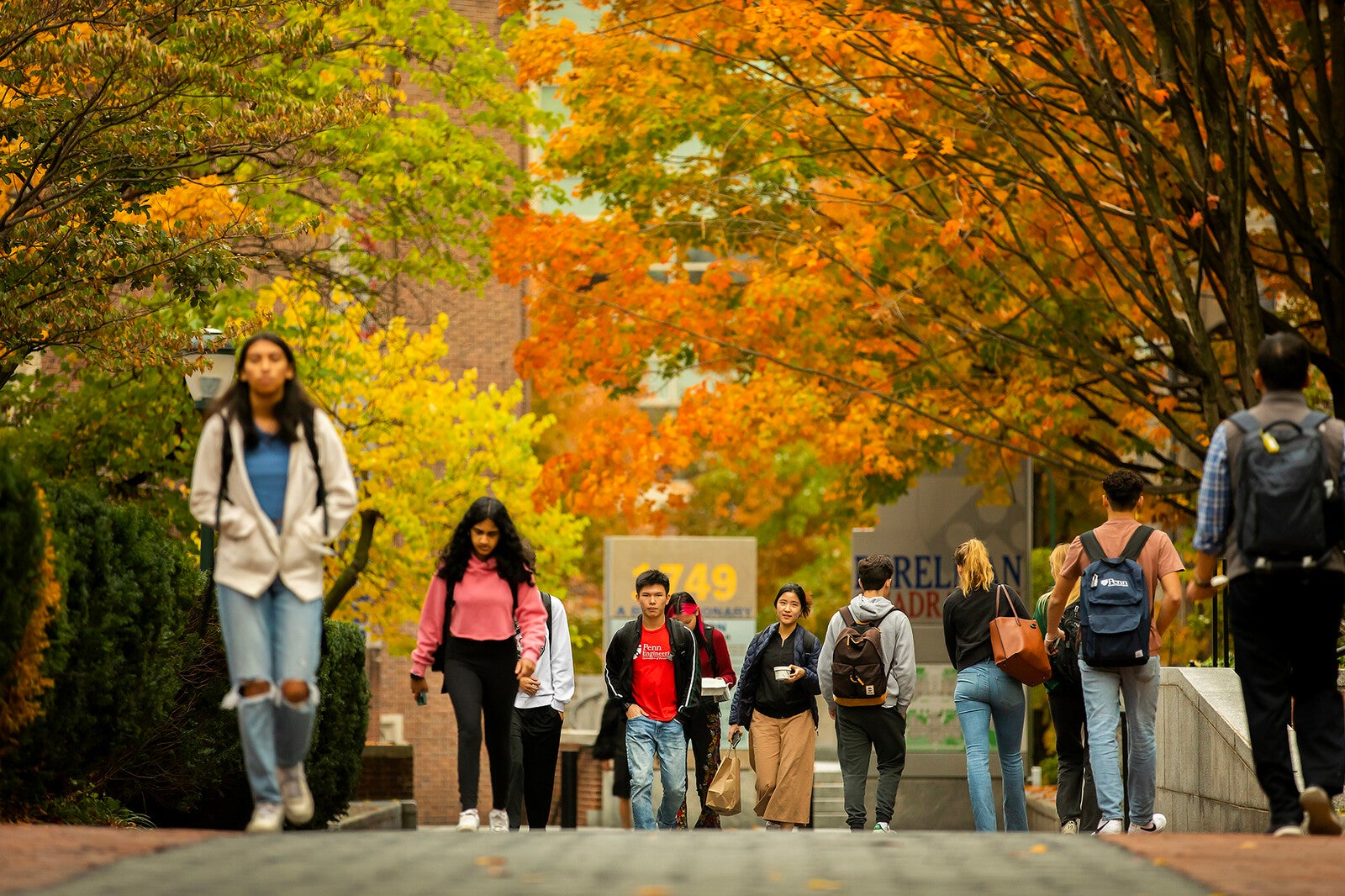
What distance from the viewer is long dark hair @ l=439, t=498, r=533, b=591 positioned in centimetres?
998

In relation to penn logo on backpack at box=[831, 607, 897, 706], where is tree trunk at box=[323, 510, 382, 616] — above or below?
above

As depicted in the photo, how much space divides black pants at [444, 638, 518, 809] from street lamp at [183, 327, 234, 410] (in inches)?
238

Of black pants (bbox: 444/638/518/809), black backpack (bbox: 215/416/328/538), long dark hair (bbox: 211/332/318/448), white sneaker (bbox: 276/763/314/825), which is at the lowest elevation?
white sneaker (bbox: 276/763/314/825)

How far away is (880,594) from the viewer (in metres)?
13.1

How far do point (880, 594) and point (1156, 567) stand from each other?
10.9 feet

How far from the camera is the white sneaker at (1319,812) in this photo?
7574 millimetres

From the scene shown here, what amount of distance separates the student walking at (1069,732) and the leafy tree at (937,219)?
7.03 feet

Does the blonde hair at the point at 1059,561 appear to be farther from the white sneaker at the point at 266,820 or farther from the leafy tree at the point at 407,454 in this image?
the leafy tree at the point at 407,454

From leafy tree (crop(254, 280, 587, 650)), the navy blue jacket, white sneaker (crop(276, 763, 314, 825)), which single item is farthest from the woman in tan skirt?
leafy tree (crop(254, 280, 587, 650))

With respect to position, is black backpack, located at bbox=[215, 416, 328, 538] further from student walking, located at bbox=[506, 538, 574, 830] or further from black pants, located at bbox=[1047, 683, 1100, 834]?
black pants, located at bbox=[1047, 683, 1100, 834]

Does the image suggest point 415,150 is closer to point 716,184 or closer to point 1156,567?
point 716,184

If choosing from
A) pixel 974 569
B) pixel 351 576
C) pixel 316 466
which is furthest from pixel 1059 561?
pixel 351 576

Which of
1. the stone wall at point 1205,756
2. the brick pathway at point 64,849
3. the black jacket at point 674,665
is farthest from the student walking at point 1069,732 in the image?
the brick pathway at point 64,849

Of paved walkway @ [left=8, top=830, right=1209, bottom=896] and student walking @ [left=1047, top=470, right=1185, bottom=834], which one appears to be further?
student walking @ [left=1047, top=470, right=1185, bottom=834]
